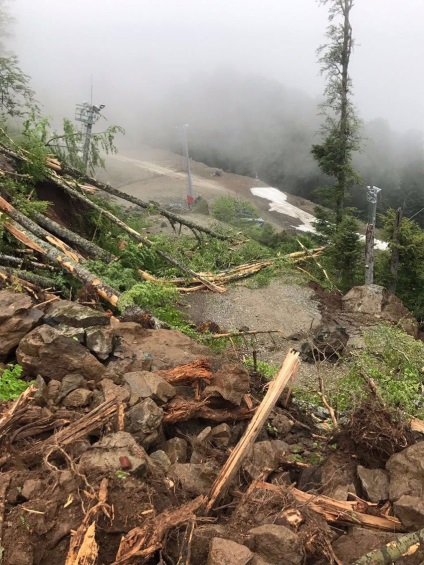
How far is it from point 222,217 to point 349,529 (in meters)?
24.5

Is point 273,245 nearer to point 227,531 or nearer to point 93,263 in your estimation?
point 93,263

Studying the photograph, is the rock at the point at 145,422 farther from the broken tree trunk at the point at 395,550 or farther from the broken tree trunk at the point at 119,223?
the broken tree trunk at the point at 119,223

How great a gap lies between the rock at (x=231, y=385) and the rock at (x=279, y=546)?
206 centimetres

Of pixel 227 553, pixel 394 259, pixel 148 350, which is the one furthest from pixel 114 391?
pixel 394 259

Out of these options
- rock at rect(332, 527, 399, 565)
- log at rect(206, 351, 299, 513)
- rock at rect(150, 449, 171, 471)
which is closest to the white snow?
log at rect(206, 351, 299, 513)

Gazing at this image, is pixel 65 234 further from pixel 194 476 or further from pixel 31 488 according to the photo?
pixel 31 488

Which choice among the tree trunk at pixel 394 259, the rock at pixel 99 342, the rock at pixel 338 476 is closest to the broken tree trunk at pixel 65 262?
the rock at pixel 99 342

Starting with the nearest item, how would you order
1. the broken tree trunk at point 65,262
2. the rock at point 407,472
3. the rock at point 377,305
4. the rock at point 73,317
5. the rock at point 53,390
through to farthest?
the rock at point 407,472 → the rock at point 53,390 → the rock at point 73,317 → the broken tree trunk at point 65,262 → the rock at point 377,305

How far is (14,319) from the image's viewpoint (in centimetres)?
520

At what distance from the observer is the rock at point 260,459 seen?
157 inches

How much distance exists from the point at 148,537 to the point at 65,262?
6.02 metres

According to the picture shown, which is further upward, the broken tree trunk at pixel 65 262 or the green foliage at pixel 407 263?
the broken tree trunk at pixel 65 262

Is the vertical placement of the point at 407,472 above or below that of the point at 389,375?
above

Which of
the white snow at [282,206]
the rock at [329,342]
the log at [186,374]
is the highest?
the log at [186,374]
